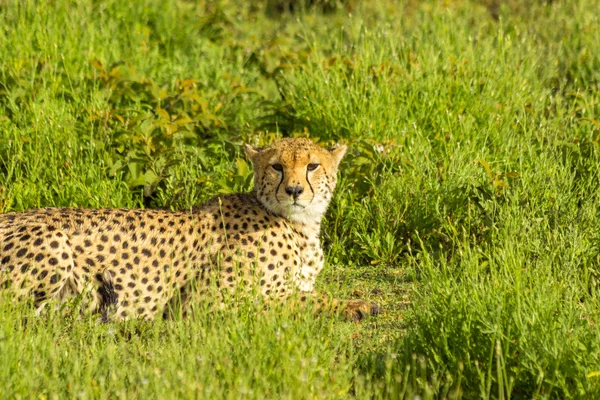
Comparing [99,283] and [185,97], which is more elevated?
[185,97]

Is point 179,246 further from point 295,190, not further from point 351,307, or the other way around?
point 351,307

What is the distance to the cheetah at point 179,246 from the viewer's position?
429 centimetres

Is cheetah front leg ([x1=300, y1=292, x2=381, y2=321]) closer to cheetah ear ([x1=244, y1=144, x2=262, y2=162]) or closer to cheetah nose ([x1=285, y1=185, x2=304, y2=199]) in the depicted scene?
cheetah nose ([x1=285, y1=185, x2=304, y2=199])

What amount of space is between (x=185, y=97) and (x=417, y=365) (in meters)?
2.99

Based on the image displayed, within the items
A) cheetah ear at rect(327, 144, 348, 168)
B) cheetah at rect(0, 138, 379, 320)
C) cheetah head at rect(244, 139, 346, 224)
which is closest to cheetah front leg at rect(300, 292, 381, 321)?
cheetah at rect(0, 138, 379, 320)

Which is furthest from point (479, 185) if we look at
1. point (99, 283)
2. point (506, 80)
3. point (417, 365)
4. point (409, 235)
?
point (99, 283)

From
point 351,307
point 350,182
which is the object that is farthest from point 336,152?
point 351,307

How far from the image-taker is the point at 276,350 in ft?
11.2

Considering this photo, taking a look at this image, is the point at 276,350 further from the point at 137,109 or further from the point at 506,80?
the point at 506,80

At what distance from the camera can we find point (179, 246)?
15.1 ft

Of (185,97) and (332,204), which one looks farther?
(185,97)

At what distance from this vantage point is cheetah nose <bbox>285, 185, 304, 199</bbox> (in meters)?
4.51

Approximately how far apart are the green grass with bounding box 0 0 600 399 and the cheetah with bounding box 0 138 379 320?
0.65ft

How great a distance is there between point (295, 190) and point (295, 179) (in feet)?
0.18
